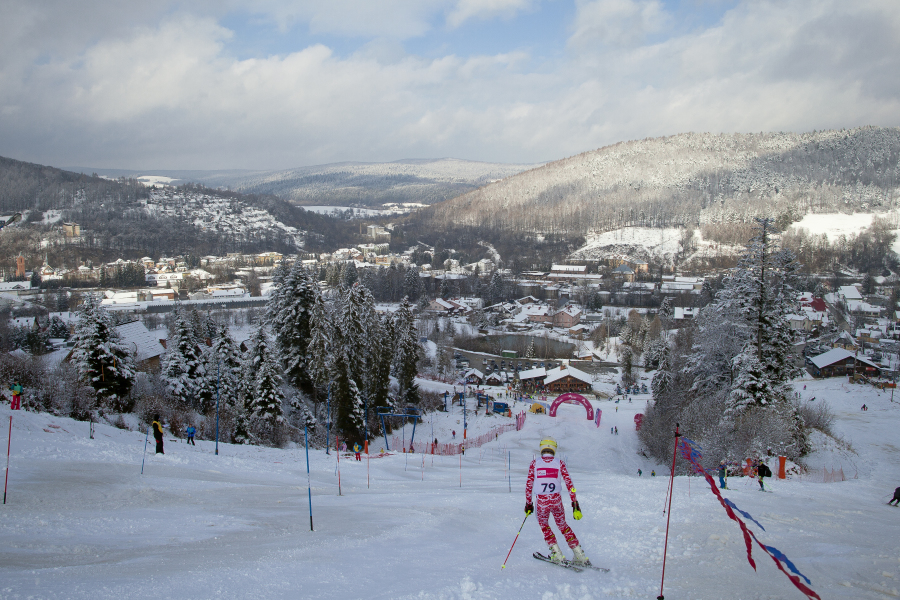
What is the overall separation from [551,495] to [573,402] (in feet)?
127

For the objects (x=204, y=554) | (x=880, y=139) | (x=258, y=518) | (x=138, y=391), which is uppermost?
(x=880, y=139)

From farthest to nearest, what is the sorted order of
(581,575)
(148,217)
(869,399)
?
(148,217) → (869,399) → (581,575)

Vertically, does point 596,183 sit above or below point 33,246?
above

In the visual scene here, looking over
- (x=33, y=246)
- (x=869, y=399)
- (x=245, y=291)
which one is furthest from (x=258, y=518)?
(x=33, y=246)

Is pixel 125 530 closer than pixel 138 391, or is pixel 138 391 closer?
pixel 125 530

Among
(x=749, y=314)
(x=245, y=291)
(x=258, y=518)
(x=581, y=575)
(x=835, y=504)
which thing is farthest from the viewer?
(x=245, y=291)

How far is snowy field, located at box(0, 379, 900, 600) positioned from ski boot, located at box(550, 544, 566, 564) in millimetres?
151

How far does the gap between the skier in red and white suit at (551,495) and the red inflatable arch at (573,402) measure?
102 feet

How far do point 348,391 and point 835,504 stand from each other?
19.3 m

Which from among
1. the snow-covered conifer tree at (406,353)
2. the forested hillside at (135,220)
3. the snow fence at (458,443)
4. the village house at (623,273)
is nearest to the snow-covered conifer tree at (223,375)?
the snow fence at (458,443)

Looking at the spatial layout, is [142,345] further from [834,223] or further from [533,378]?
[834,223]

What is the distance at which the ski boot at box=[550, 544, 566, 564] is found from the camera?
569 cm

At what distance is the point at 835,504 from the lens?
9.43m

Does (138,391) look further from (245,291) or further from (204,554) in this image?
(245,291)
